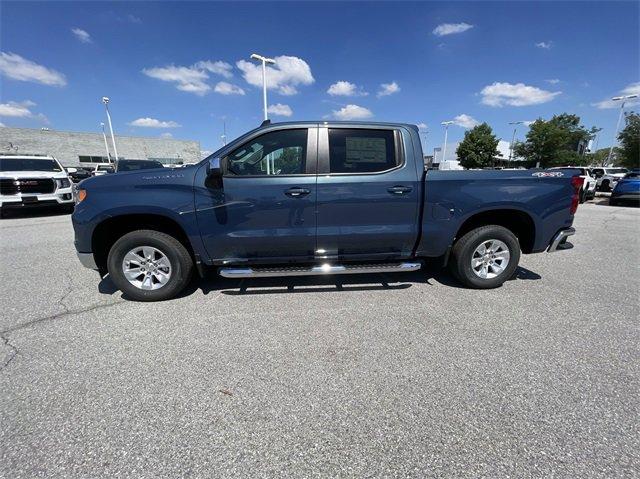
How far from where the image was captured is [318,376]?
2406mm

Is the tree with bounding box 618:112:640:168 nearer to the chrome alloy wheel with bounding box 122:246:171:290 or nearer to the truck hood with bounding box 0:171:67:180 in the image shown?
the chrome alloy wheel with bounding box 122:246:171:290

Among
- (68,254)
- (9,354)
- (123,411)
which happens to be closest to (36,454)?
(123,411)

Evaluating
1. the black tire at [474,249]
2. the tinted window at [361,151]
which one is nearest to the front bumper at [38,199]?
the tinted window at [361,151]

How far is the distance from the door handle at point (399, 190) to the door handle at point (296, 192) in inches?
37.5

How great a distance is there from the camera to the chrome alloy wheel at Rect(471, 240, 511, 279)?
3.98 metres

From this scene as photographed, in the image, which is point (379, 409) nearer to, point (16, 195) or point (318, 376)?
point (318, 376)

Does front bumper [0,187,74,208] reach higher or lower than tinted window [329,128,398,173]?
lower

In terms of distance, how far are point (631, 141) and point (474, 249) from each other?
1182 inches

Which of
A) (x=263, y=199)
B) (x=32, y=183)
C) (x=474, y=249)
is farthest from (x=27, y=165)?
(x=474, y=249)

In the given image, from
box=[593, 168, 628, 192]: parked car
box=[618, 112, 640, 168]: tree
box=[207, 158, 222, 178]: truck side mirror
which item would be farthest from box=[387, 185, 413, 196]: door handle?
box=[618, 112, 640, 168]: tree

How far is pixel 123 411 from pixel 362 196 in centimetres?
284

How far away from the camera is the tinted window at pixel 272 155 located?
354 cm

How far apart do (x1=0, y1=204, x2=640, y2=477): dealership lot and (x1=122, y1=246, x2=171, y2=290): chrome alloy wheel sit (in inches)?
11.0

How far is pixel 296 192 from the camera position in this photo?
137 inches
